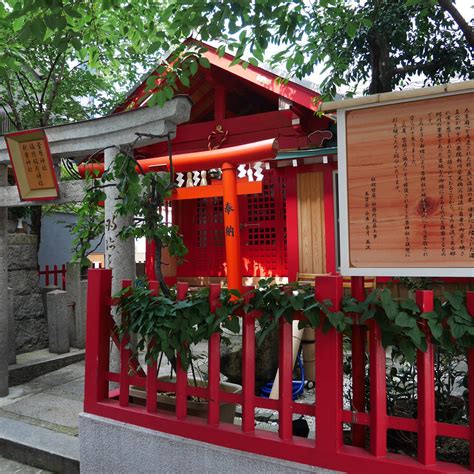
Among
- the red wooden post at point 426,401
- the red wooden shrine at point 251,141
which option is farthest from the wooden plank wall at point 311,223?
the red wooden post at point 426,401

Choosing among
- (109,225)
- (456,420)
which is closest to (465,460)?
(456,420)

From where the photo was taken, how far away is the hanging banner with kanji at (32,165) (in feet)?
16.0

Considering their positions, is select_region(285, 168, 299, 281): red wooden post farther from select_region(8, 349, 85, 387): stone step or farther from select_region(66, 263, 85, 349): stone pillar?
select_region(8, 349, 85, 387): stone step

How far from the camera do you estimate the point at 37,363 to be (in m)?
6.37

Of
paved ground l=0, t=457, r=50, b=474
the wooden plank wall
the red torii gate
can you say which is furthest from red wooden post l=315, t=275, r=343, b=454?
the wooden plank wall

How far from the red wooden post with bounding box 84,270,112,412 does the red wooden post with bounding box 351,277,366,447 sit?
76.6 inches

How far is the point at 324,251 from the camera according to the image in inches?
318

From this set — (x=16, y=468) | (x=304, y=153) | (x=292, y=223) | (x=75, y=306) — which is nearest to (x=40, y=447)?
(x=16, y=468)

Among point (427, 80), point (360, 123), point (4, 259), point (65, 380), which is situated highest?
point (427, 80)

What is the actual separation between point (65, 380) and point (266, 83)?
20.0ft

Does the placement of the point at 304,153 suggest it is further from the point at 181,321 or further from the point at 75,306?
the point at 181,321

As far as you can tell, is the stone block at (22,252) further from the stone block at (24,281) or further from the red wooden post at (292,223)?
the red wooden post at (292,223)

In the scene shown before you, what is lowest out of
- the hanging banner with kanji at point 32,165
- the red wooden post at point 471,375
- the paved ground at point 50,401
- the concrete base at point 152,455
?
the paved ground at point 50,401

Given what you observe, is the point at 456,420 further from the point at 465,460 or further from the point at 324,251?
the point at 324,251
